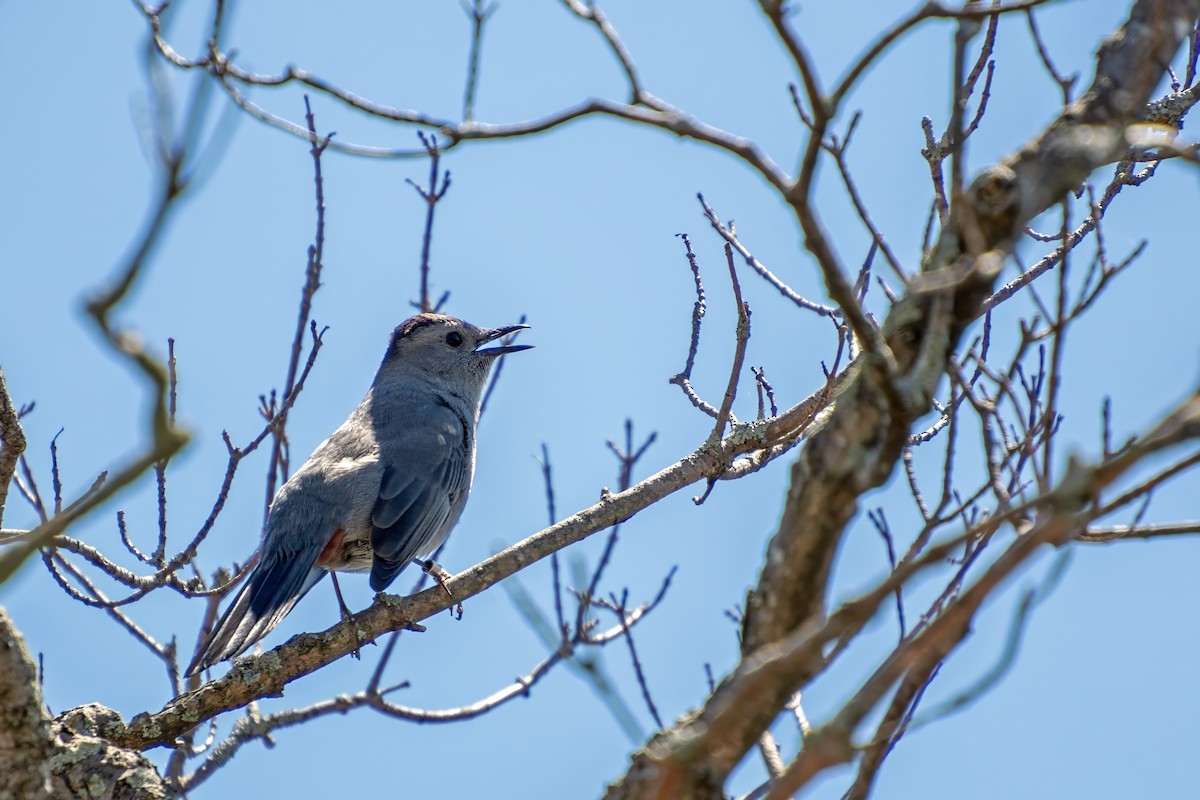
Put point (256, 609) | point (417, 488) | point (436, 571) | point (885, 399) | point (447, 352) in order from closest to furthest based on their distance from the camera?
point (885, 399)
point (256, 609)
point (436, 571)
point (417, 488)
point (447, 352)

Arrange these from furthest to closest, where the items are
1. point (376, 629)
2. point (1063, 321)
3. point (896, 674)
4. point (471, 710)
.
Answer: point (471, 710) → point (376, 629) → point (1063, 321) → point (896, 674)

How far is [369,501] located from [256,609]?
103cm

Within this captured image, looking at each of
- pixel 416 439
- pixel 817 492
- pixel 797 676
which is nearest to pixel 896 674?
pixel 797 676

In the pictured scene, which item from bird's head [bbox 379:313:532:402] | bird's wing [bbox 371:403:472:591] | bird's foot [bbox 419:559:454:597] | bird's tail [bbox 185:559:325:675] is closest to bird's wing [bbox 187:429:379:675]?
bird's tail [bbox 185:559:325:675]

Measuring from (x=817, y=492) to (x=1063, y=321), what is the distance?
841mm

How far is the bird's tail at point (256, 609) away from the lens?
17.6 ft

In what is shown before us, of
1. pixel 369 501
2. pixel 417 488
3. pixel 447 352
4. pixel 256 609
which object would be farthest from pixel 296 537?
pixel 447 352

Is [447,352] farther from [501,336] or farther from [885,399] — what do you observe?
[885,399]

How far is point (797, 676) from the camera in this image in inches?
90.7

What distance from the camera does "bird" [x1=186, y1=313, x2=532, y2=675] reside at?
18.7ft

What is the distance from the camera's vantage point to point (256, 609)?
5586 millimetres

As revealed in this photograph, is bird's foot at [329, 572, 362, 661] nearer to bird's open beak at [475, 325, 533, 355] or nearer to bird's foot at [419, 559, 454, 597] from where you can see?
bird's foot at [419, 559, 454, 597]

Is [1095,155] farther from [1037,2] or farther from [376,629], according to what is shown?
[376,629]

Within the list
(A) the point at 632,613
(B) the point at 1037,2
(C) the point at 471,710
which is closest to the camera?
(B) the point at 1037,2
